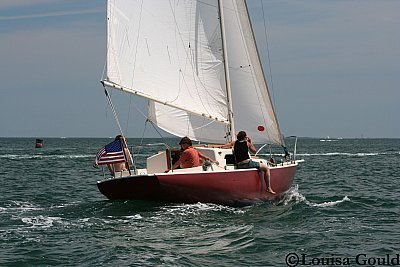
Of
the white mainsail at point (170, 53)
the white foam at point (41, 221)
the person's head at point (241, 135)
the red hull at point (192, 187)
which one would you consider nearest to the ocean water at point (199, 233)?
the white foam at point (41, 221)

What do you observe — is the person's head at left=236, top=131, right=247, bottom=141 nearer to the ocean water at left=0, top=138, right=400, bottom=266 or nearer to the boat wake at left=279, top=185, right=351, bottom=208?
the ocean water at left=0, top=138, right=400, bottom=266

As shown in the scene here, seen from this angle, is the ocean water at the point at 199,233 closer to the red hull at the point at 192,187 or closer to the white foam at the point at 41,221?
the white foam at the point at 41,221

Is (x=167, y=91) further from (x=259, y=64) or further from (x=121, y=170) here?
(x=259, y=64)

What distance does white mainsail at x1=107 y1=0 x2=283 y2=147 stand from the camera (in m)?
19.0

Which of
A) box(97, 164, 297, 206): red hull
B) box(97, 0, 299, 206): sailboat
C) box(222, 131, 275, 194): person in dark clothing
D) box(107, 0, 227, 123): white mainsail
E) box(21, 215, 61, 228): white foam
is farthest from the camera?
box(107, 0, 227, 123): white mainsail

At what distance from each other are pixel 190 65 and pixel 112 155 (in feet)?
12.6

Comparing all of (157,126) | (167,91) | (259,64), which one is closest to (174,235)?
(167,91)

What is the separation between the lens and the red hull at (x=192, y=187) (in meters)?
16.8

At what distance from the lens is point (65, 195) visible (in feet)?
79.4

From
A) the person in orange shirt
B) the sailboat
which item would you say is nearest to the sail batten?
the sailboat

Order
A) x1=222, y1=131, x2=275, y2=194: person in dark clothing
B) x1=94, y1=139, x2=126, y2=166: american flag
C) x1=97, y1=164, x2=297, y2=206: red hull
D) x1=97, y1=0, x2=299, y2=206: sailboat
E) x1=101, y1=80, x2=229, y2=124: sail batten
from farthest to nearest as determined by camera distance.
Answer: x1=222, y1=131, x2=275, y2=194: person in dark clothing, x1=101, y1=80, x2=229, y2=124: sail batten, x1=94, y1=139, x2=126, y2=166: american flag, x1=97, y1=0, x2=299, y2=206: sailboat, x1=97, y1=164, x2=297, y2=206: red hull

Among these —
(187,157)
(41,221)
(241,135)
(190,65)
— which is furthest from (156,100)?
(41,221)

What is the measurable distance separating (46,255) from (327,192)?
14.7 m

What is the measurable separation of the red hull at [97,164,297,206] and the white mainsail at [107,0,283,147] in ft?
8.44
